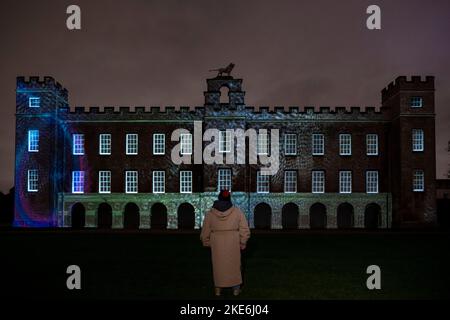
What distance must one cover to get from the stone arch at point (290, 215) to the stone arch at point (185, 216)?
7377 millimetres

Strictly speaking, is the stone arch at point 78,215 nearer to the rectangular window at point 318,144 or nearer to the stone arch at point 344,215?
the rectangular window at point 318,144

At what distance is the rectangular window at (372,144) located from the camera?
45.6 metres

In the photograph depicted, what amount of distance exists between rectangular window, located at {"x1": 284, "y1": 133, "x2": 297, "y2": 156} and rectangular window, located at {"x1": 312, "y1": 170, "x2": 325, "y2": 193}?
230cm

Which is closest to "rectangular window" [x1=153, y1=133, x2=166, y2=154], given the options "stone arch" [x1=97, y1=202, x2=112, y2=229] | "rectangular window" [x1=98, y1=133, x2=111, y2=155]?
"rectangular window" [x1=98, y1=133, x2=111, y2=155]

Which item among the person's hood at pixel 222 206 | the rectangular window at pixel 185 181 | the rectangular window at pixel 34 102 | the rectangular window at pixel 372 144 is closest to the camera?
the person's hood at pixel 222 206

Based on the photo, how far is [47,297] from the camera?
1237 centimetres

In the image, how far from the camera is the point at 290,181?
148ft

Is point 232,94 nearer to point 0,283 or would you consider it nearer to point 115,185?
point 115,185

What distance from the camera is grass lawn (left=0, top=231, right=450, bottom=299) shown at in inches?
511

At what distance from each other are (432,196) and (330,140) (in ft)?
28.2

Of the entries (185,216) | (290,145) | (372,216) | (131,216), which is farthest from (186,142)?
(372,216)

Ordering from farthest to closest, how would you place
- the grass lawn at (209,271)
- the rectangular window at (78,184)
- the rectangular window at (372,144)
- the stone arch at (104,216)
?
the stone arch at (104,216)
the rectangular window at (372,144)
the rectangular window at (78,184)
the grass lawn at (209,271)

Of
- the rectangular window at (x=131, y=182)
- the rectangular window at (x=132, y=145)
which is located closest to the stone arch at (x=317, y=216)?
the rectangular window at (x=131, y=182)
